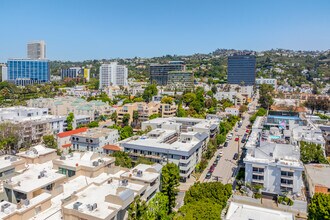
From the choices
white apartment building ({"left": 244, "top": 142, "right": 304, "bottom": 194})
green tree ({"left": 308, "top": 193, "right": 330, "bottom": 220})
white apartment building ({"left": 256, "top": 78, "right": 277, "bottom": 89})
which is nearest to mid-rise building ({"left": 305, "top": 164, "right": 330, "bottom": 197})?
white apartment building ({"left": 244, "top": 142, "right": 304, "bottom": 194})

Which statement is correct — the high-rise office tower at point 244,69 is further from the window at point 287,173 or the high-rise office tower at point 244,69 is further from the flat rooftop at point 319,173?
the window at point 287,173

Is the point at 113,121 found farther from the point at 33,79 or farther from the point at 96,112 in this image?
the point at 33,79

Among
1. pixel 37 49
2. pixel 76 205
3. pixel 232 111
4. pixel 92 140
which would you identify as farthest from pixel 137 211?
pixel 37 49

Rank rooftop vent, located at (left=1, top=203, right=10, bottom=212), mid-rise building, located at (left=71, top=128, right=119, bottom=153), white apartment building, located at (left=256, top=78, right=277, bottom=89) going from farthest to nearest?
white apartment building, located at (left=256, top=78, right=277, bottom=89) < mid-rise building, located at (left=71, top=128, right=119, bottom=153) < rooftop vent, located at (left=1, top=203, right=10, bottom=212)

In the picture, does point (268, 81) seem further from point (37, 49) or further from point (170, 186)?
point (37, 49)

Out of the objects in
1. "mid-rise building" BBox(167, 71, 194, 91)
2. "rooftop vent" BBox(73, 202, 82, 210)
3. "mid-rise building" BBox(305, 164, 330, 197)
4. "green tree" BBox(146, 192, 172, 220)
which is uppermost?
"mid-rise building" BBox(167, 71, 194, 91)

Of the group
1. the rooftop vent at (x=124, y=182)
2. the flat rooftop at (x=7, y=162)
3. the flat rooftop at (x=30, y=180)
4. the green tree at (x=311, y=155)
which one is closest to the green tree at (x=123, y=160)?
the flat rooftop at (x=30, y=180)

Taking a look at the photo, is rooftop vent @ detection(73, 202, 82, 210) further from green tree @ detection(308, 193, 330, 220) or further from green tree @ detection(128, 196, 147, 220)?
green tree @ detection(308, 193, 330, 220)
